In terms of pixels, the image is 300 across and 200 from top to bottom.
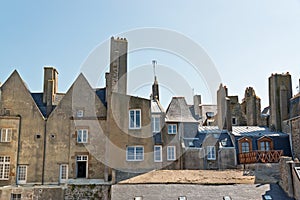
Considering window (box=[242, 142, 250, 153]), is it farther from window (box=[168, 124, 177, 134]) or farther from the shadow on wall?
the shadow on wall

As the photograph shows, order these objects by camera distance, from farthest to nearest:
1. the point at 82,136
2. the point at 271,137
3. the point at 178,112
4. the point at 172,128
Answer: the point at 178,112
the point at 172,128
the point at 271,137
the point at 82,136

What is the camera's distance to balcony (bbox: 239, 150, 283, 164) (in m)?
29.3

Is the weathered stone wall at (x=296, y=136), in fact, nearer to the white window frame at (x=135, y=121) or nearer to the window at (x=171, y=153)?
the window at (x=171, y=153)

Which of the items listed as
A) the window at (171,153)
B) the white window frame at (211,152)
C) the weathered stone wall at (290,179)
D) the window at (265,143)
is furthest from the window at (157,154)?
the weathered stone wall at (290,179)

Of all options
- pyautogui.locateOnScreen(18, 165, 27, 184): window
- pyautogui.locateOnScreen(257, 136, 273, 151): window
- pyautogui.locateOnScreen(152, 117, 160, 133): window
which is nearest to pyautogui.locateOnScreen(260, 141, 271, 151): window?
pyautogui.locateOnScreen(257, 136, 273, 151): window

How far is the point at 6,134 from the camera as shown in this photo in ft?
92.6

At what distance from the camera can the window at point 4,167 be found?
2744 cm

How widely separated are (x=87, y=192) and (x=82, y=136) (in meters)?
5.21

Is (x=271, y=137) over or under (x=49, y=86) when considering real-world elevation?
under

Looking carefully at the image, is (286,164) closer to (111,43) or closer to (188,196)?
(188,196)

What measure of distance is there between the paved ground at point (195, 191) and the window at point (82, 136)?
7424 mm

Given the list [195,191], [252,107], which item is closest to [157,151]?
[195,191]

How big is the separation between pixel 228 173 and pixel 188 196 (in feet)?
21.2

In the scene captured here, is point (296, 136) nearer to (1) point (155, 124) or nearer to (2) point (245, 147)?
(2) point (245, 147)
